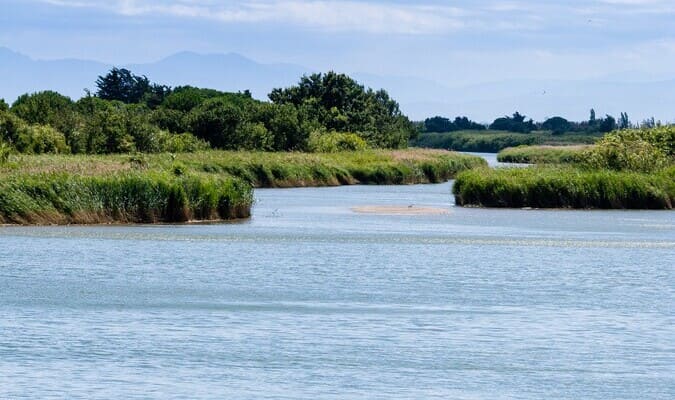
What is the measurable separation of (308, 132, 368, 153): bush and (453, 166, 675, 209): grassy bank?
4507 cm

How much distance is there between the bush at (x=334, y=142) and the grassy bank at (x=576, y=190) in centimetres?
4507

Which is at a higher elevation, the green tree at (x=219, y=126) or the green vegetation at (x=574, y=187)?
the green tree at (x=219, y=126)

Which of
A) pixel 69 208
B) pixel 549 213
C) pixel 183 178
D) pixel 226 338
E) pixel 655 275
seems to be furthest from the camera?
pixel 549 213

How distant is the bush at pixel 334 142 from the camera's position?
108938mm

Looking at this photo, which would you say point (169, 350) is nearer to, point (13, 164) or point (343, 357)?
point (343, 357)

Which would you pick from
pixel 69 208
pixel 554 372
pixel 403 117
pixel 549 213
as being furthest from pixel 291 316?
pixel 403 117

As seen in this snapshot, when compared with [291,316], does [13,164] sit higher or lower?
higher

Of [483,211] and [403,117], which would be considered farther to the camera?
[403,117]

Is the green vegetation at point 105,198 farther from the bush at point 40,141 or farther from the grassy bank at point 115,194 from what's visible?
the bush at point 40,141

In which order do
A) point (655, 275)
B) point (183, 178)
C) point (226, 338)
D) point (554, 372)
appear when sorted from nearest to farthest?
point (554, 372)
point (226, 338)
point (655, 275)
point (183, 178)

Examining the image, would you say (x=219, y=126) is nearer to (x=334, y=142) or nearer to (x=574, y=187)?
(x=334, y=142)

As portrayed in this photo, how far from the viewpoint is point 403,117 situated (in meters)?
168

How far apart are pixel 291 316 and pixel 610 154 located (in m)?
42.3

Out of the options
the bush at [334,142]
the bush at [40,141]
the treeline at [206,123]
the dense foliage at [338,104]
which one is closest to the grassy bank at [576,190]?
the treeline at [206,123]
